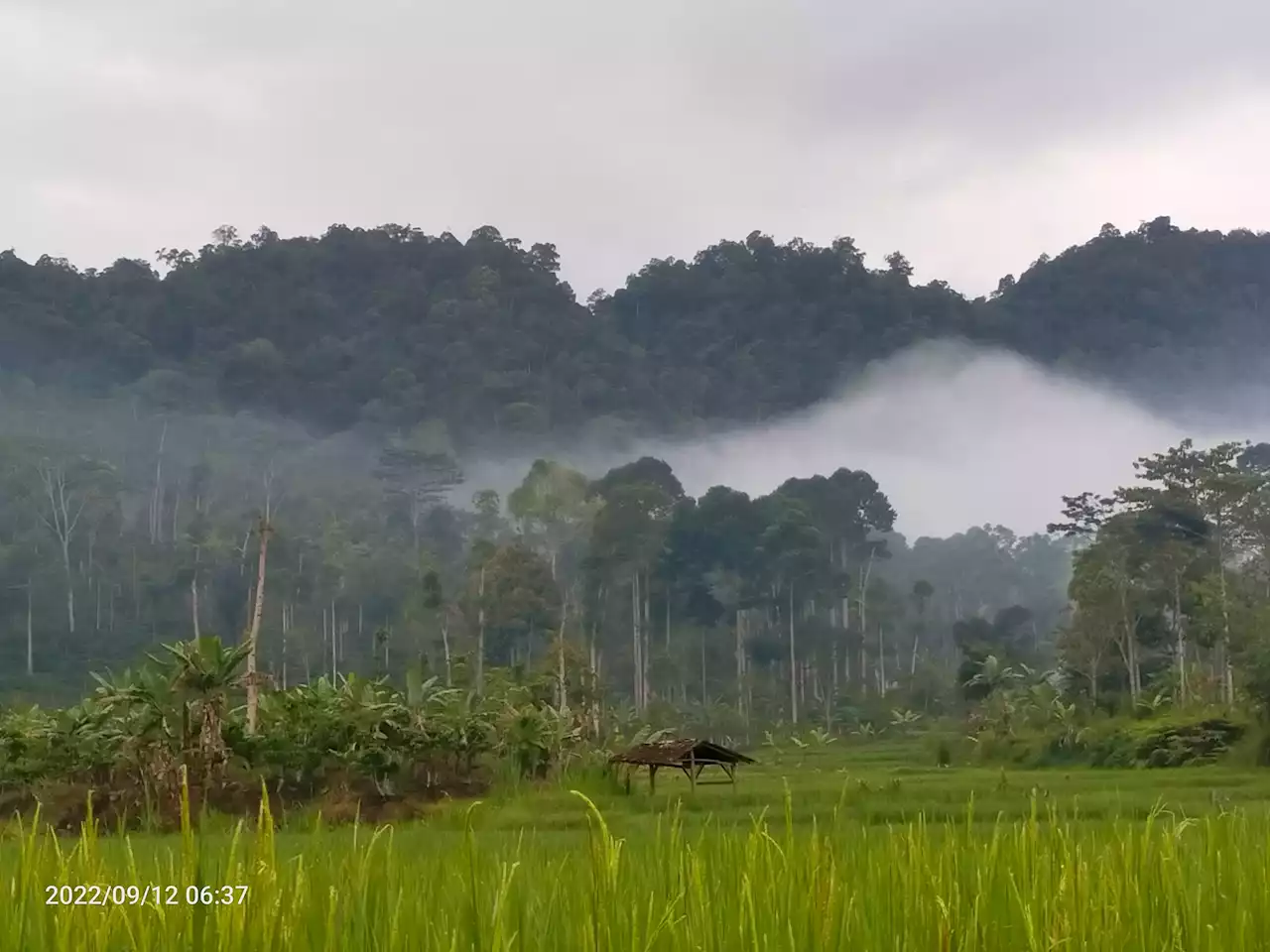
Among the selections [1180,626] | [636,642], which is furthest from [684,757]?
[636,642]

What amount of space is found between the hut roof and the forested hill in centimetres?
6349

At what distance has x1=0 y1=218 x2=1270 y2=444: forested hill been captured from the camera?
78312 millimetres

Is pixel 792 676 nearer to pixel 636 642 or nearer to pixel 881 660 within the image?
pixel 881 660

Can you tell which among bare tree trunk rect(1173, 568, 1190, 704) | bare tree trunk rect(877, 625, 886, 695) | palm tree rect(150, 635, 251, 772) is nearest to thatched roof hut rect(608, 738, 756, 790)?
palm tree rect(150, 635, 251, 772)

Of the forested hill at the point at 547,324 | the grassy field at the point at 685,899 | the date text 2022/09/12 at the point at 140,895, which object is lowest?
the grassy field at the point at 685,899

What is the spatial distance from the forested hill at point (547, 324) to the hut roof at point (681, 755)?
208 feet

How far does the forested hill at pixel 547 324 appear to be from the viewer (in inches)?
3083

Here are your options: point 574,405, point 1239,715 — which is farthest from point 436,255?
point 1239,715

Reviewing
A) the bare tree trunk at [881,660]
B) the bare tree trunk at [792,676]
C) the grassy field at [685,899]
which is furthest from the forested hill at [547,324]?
the grassy field at [685,899]

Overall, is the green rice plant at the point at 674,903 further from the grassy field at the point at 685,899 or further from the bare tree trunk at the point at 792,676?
the bare tree trunk at the point at 792,676

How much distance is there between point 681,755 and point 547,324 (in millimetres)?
73149

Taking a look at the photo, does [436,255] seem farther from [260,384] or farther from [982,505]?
[982,505]

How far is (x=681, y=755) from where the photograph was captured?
14.0 m

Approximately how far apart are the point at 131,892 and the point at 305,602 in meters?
45.6
